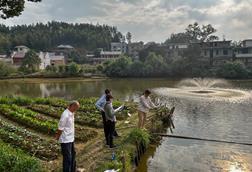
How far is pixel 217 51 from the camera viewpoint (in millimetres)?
72000

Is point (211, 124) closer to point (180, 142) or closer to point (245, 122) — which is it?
point (245, 122)

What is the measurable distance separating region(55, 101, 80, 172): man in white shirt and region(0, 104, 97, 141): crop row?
522cm

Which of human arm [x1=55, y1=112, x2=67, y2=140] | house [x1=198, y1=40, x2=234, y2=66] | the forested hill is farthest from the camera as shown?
the forested hill

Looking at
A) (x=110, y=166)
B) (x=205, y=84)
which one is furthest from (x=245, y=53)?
(x=110, y=166)

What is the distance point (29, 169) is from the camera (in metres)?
8.34

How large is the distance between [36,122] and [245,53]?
62.2m

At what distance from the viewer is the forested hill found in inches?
4461

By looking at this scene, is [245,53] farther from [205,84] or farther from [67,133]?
[67,133]

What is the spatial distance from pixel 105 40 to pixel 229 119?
11262 centimetres

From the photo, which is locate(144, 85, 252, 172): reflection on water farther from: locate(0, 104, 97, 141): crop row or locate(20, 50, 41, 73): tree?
locate(20, 50, 41, 73): tree

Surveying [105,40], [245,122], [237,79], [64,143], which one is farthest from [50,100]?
[105,40]

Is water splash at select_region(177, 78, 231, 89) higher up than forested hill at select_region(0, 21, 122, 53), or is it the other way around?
forested hill at select_region(0, 21, 122, 53)

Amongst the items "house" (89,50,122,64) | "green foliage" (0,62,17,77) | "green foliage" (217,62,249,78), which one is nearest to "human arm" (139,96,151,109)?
"green foliage" (217,62,249,78)

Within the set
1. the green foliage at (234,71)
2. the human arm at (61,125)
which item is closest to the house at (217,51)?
the green foliage at (234,71)
